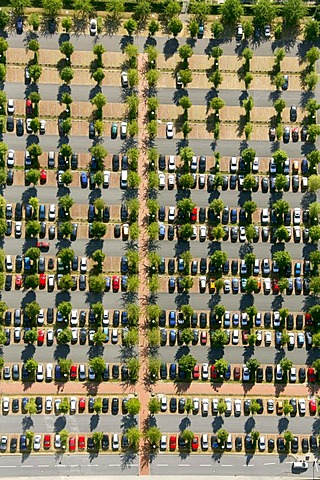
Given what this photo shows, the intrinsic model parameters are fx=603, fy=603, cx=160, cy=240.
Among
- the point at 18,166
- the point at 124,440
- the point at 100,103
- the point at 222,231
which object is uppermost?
the point at 100,103

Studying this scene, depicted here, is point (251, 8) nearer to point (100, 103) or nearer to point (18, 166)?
point (100, 103)

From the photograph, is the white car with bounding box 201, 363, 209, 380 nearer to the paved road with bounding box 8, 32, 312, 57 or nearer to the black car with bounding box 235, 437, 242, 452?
the black car with bounding box 235, 437, 242, 452

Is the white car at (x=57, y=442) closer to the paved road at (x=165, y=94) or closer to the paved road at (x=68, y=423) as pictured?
the paved road at (x=68, y=423)

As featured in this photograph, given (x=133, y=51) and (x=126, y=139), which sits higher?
(x=133, y=51)

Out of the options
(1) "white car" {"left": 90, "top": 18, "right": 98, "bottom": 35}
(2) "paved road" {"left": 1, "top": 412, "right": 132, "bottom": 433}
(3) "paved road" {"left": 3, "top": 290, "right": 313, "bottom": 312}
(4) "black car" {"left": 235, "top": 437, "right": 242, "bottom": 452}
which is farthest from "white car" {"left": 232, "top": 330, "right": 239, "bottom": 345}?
(1) "white car" {"left": 90, "top": 18, "right": 98, "bottom": 35}

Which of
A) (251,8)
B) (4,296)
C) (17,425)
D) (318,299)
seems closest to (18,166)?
(4,296)

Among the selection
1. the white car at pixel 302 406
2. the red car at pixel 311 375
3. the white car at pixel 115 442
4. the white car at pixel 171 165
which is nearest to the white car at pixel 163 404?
the white car at pixel 115 442

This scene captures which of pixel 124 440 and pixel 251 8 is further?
pixel 251 8
